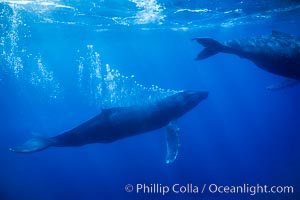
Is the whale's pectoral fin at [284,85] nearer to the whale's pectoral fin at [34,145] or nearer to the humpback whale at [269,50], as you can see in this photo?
the humpback whale at [269,50]

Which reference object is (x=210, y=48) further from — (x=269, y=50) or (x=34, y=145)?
(x=34, y=145)

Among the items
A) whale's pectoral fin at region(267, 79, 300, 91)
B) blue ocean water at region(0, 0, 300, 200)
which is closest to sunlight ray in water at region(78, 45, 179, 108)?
blue ocean water at region(0, 0, 300, 200)

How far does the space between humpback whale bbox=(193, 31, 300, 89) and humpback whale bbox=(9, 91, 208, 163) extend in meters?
2.95

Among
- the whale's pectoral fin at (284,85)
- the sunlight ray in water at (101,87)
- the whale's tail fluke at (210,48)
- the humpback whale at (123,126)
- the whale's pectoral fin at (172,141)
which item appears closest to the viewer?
the whale's tail fluke at (210,48)

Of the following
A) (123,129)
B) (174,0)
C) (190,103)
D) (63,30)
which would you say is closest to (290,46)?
(190,103)

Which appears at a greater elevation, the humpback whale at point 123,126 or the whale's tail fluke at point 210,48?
the whale's tail fluke at point 210,48

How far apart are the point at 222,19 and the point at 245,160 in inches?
640

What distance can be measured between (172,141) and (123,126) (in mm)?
1992

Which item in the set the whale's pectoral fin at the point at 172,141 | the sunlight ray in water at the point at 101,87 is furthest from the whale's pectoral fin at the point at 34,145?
the sunlight ray in water at the point at 101,87

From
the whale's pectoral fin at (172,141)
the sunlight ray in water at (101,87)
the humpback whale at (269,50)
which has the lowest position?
the whale's pectoral fin at (172,141)

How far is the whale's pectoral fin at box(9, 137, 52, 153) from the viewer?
11.1 metres

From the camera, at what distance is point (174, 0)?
2203cm

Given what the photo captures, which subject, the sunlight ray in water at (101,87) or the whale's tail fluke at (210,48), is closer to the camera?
the whale's tail fluke at (210,48)

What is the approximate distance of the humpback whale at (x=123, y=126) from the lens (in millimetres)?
11719
